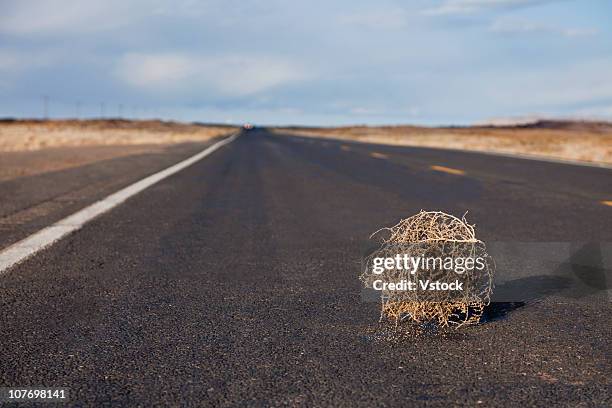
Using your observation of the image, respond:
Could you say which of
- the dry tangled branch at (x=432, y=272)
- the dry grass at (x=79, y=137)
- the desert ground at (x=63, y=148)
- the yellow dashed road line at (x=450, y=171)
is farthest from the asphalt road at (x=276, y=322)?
the dry grass at (x=79, y=137)

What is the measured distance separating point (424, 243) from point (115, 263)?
2627 millimetres

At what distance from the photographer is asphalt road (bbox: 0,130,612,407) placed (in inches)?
103

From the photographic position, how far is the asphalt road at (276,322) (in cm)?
262

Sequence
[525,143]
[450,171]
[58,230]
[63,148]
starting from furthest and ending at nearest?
[525,143] → [63,148] → [450,171] → [58,230]

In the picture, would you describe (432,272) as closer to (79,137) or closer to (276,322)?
(276,322)

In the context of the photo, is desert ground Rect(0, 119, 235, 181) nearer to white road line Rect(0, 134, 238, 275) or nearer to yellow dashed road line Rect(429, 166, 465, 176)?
white road line Rect(0, 134, 238, 275)

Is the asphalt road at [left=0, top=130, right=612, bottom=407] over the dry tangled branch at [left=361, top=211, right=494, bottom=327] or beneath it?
beneath

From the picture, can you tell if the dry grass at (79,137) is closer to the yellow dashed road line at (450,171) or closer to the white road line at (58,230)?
the yellow dashed road line at (450,171)

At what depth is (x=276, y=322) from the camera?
3477 mm

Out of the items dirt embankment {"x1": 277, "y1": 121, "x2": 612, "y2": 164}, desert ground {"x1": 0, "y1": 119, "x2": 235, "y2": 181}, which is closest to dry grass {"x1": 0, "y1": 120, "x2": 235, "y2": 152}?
desert ground {"x1": 0, "y1": 119, "x2": 235, "y2": 181}

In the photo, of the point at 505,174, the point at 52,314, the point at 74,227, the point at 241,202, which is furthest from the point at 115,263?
the point at 505,174

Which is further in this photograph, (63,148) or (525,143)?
(525,143)

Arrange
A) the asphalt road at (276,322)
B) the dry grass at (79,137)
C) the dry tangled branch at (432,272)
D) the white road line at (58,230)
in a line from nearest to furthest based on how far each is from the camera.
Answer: the asphalt road at (276,322) < the dry tangled branch at (432,272) < the white road line at (58,230) < the dry grass at (79,137)

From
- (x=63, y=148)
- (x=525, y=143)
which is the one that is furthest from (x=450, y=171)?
(x=525, y=143)
